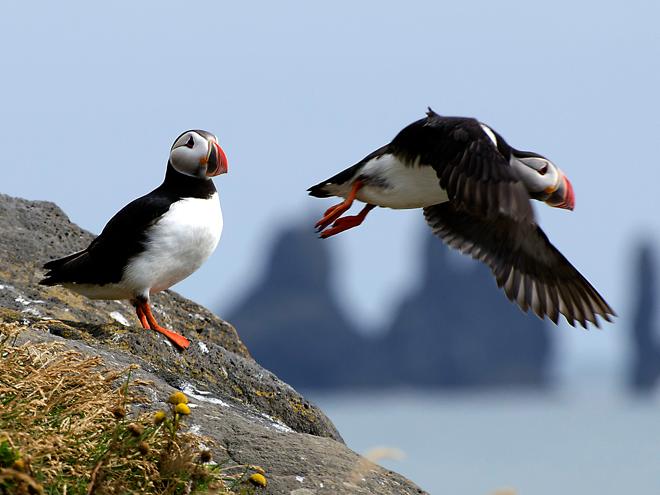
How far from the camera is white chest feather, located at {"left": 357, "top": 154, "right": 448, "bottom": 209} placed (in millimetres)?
8570

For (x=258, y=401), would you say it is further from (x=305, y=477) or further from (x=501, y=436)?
(x=501, y=436)

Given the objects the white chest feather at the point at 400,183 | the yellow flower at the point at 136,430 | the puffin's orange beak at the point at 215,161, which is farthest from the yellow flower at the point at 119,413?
the white chest feather at the point at 400,183

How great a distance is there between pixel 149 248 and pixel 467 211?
199 centimetres

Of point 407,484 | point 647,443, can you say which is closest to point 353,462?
point 407,484

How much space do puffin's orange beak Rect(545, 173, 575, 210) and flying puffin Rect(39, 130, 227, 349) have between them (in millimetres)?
2456

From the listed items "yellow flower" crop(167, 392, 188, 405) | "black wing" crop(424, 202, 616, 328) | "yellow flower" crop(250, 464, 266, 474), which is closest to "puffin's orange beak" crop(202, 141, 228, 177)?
"black wing" crop(424, 202, 616, 328)

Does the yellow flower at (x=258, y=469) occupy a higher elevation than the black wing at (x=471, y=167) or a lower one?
lower

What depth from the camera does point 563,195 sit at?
9070 millimetres

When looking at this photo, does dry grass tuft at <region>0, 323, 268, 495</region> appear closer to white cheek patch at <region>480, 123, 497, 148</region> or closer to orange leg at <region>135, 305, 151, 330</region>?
orange leg at <region>135, 305, 151, 330</region>

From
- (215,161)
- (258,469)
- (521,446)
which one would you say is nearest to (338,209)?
(215,161)

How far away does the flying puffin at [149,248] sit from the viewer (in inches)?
311

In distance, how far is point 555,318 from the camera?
8922 mm

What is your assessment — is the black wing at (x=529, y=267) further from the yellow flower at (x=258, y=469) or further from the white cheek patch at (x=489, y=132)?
the yellow flower at (x=258, y=469)

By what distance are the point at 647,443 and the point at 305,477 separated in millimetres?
101085
